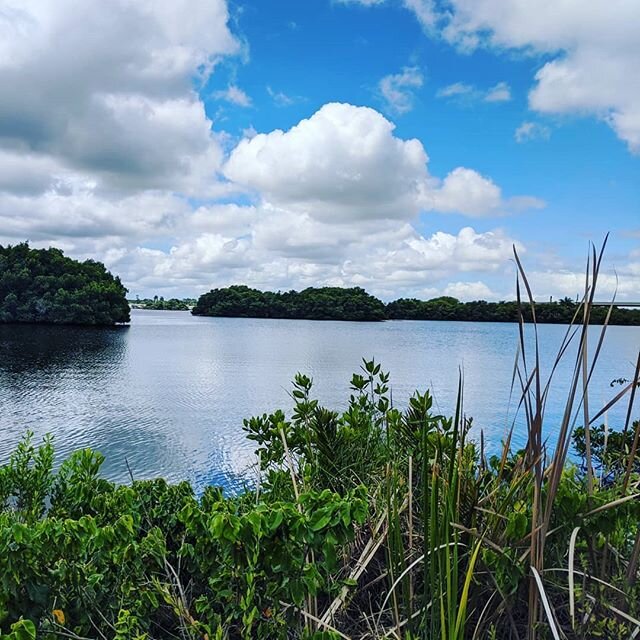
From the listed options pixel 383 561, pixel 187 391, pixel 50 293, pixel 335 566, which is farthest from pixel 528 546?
pixel 50 293

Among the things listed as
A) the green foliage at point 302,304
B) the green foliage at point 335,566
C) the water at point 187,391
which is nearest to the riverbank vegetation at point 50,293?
the water at point 187,391

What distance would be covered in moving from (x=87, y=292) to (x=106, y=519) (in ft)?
197

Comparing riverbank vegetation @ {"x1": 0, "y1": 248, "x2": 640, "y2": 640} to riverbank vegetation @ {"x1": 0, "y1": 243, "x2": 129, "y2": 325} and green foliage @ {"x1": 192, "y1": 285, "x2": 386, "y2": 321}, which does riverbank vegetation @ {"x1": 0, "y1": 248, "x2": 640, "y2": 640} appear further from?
green foliage @ {"x1": 192, "y1": 285, "x2": 386, "y2": 321}

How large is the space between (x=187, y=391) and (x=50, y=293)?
4263cm

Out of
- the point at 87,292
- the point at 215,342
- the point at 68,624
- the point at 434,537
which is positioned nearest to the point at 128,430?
the point at 68,624

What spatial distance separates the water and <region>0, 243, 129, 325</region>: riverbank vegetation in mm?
14483

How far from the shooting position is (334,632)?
1.45 meters

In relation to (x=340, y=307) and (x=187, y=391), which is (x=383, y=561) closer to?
(x=187, y=391)

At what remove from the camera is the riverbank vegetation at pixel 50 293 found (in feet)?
180

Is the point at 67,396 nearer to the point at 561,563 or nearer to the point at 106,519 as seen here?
the point at 106,519

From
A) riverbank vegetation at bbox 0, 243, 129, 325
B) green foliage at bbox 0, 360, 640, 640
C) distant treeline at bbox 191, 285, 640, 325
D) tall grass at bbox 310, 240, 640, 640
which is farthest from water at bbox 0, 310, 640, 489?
distant treeline at bbox 191, 285, 640, 325

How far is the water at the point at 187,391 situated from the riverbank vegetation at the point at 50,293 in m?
14.5

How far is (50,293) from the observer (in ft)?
184

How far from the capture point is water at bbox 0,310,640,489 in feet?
37.2
